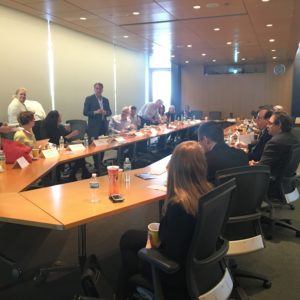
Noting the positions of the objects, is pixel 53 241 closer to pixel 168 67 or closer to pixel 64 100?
pixel 64 100

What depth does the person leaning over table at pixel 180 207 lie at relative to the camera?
5.60ft

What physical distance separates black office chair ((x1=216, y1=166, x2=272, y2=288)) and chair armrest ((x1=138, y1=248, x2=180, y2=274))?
70 centimetres

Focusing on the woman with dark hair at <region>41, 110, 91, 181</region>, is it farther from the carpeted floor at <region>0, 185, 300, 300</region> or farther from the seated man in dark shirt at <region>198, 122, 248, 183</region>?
the seated man in dark shirt at <region>198, 122, 248, 183</region>

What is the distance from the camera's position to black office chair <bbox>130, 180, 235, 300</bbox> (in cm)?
167

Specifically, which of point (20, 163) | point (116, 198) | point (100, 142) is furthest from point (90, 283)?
point (100, 142)

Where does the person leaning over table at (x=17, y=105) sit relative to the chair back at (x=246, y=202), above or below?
above

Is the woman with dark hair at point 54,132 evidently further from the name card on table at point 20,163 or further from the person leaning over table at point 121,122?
the person leaning over table at point 121,122

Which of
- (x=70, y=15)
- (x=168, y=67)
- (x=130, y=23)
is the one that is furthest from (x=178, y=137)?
(x=168, y=67)

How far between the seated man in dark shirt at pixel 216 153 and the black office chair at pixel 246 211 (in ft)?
1.32

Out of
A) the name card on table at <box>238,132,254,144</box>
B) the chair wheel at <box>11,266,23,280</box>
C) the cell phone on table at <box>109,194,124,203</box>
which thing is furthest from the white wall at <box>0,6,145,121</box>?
the cell phone on table at <box>109,194,124,203</box>

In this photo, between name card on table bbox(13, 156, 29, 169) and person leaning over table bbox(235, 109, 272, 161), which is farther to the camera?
person leaning over table bbox(235, 109, 272, 161)

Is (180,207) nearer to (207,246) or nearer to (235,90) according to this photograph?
(207,246)

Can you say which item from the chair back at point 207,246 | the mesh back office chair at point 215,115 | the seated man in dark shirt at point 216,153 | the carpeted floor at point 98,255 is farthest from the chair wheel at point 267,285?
the mesh back office chair at point 215,115

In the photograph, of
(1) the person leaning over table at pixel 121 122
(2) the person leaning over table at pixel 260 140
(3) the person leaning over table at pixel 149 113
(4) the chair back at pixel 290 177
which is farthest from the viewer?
(3) the person leaning over table at pixel 149 113
